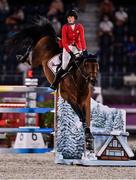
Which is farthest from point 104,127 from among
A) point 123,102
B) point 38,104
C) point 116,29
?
point 116,29

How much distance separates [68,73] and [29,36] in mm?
1924

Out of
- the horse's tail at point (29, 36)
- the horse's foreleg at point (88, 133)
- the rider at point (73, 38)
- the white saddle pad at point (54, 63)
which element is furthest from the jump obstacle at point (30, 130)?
the rider at point (73, 38)

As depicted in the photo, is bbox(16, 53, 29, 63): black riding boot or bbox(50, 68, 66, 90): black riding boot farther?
bbox(16, 53, 29, 63): black riding boot

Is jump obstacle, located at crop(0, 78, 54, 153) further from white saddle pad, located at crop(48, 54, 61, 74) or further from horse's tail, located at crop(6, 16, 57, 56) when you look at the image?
white saddle pad, located at crop(48, 54, 61, 74)

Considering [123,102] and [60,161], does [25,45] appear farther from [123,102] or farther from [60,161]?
[123,102]

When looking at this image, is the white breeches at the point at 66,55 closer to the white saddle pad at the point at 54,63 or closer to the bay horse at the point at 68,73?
the bay horse at the point at 68,73

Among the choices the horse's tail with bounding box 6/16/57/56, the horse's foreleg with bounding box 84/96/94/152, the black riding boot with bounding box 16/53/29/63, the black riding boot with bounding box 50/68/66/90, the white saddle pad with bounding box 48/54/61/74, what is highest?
the horse's tail with bounding box 6/16/57/56

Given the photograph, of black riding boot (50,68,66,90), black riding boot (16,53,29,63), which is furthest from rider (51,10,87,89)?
black riding boot (16,53,29,63)

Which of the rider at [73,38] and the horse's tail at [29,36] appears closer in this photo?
the rider at [73,38]

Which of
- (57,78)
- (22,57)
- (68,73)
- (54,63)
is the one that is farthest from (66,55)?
(22,57)

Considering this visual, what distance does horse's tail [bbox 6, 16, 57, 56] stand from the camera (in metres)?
14.3

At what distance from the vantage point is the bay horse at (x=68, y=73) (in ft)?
40.5

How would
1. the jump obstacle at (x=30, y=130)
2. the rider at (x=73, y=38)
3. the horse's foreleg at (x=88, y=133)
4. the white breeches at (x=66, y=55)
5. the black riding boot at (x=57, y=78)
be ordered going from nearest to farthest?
1. the horse's foreleg at (x=88, y=133)
2. the rider at (x=73, y=38)
3. the white breeches at (x=66, y=55)
4. the black riding boot at (x=57, y=78)
5. the jump obstacle at (x=30, y=130)

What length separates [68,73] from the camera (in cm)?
1277
